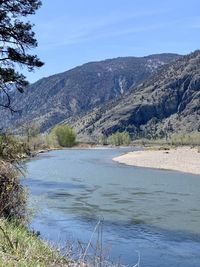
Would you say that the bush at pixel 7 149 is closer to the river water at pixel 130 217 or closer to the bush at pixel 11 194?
the bush at pixel 11 194

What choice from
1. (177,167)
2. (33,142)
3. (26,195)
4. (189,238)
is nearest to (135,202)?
(189,238)

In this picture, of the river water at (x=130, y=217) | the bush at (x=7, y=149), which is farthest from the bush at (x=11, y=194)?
the river water at (x=130, y=217)

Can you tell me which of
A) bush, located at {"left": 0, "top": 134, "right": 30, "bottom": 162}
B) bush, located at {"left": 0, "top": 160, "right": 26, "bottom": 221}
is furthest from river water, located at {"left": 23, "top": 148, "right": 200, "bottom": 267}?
bush, located at {"left": 0, "top": 134, "right": 30, "bottom": 162}

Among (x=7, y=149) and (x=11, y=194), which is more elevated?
(x=7, y=149)

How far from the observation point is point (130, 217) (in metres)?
29.9

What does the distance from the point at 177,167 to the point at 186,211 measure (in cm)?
4122

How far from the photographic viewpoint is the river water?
20734 millimetres

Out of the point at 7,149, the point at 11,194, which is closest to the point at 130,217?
the point at 7,149

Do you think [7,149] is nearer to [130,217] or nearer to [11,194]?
[11,194]

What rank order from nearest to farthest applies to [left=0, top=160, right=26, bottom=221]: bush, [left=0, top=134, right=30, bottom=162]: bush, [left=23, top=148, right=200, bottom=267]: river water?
[left=0, top=160, right=26, bottom=221]: bush < [left=0, top=134, right=30, bottom=162]: bush < [left=23, top=148, right=200, bottom=267]: river water

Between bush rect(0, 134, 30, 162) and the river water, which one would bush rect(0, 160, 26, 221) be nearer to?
bush rect(0, 134, 30, 162)

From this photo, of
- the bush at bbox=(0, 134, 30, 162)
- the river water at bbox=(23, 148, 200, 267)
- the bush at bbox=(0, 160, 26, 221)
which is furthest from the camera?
the river water at bbox=(23, 148, 200, 267)

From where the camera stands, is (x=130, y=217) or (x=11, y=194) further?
(x=130, y=217)

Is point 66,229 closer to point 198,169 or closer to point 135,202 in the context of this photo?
point 135,202
